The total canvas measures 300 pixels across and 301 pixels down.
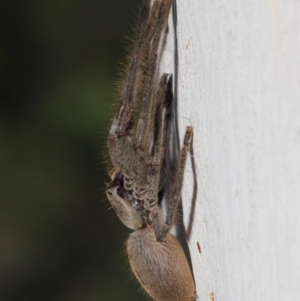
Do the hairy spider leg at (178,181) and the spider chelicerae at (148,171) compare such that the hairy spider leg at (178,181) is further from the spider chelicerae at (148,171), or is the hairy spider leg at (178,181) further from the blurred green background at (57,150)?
the blurred green background at (57,150)

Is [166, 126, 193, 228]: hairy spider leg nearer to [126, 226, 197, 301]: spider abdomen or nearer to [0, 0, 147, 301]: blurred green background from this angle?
[126, 226, 197, 301]: spider abdomen

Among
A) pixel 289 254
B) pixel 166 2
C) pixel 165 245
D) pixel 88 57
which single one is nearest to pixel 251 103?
pixel 289 254

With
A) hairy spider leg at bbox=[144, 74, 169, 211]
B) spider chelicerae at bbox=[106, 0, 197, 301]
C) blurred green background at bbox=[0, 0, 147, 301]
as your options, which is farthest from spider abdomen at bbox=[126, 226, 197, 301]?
blurred green background at bbox=[0, 0, 147, 301]

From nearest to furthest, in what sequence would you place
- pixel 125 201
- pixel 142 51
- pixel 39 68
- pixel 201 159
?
1. pixel 201 159
2. pixel 142 51
3. pixel 125 201
4. pixel 39 68

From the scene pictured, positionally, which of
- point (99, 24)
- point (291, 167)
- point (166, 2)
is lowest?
point (291, 167)

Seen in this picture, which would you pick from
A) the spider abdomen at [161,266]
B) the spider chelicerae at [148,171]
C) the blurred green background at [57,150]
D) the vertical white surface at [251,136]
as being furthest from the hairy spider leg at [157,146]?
the blurred green background at [57,150]

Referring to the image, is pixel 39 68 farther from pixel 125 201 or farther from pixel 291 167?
pixel 291 167

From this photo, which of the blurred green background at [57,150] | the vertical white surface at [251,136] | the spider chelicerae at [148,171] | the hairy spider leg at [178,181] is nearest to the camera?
the vertical white surface at [251,136]
